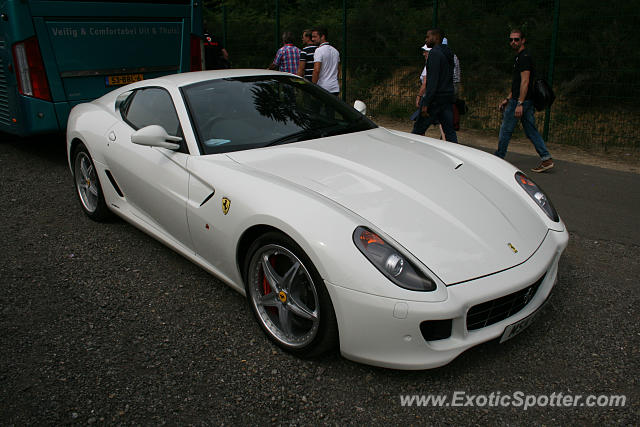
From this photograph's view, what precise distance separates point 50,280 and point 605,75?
768cm

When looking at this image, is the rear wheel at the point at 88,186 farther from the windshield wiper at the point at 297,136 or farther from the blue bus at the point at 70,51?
the blue bus at the point at 70,51

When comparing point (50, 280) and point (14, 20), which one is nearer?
point (50, 280)

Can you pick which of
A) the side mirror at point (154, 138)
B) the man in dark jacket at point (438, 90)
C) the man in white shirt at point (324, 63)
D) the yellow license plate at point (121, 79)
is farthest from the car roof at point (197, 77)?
the man in white shirt at point (324, 63)

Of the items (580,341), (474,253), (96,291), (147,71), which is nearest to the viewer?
(474,253)

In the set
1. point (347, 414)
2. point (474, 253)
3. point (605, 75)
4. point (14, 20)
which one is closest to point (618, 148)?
point (605, 75)

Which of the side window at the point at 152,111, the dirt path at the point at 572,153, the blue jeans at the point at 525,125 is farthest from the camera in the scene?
the dirt path at the point at 572,153

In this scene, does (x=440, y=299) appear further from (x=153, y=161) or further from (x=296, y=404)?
(x=153, y=161)

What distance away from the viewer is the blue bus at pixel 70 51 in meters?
6.60

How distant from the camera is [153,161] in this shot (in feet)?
12.6

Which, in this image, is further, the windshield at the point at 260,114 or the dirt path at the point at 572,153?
the dirt path at the point at 572,153
